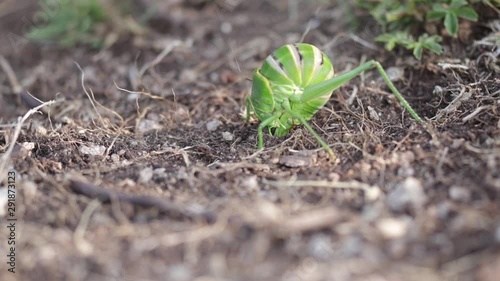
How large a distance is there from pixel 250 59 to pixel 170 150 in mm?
Answer: 1149

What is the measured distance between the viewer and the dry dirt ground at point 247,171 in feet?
5.53

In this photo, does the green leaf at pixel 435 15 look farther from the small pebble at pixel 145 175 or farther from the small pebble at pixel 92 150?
the small pebble at pixel 92 150

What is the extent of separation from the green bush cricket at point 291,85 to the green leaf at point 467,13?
68cm

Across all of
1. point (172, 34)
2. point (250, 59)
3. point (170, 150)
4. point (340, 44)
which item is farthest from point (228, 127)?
point (172, 34)

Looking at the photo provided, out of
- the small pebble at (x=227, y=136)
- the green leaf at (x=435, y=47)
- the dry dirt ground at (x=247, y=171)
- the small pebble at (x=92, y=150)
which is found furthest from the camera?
the green leaf at (x=435, y=47)

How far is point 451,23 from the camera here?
110 inches

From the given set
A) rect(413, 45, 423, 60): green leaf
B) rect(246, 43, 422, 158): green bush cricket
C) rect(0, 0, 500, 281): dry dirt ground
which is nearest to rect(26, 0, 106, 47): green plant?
rect(0, 0, 500, 281): dry dirt ground

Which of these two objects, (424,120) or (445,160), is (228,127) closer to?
(424,120)

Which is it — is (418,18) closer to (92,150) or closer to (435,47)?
(435,47)

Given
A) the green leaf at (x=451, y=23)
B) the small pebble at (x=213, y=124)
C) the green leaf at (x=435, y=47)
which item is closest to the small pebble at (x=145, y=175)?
the small pebble at (x=213, y=124)

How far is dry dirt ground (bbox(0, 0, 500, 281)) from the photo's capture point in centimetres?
169

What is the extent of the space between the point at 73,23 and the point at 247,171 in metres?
2.09

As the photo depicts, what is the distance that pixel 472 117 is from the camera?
2312 millimetres

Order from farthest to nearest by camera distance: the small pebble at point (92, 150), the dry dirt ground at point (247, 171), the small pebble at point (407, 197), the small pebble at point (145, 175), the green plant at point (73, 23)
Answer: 1. the green plant at point (73, 23)
2. the small pebble at point (92, 150)
3. the small pebble at point (145, 175)
4. the small pebble at point (407, 197)
5. the dry dirt ground at point (247, 171)
